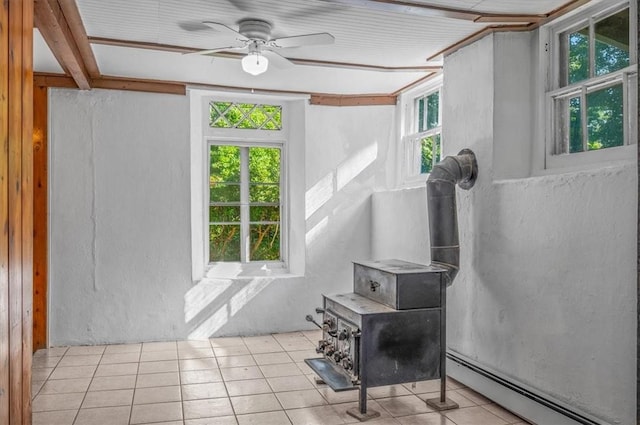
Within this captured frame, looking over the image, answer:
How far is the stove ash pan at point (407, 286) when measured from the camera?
3090mm

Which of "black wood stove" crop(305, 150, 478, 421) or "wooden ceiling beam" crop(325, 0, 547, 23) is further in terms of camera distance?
"black wood stove" crop(305, 150, 478, 421)

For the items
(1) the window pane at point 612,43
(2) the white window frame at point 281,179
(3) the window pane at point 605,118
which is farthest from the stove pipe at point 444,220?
(2) the white window frame at point 281,179

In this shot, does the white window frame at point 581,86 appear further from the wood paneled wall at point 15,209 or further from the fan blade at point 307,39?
the wood paneled wall at point 15,209

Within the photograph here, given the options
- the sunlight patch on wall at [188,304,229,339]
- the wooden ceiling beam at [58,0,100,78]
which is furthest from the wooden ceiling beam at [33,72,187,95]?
the sunlight patch on wall at [188,304,229,339]

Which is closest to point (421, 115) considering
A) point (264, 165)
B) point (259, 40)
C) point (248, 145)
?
point (264, 165)

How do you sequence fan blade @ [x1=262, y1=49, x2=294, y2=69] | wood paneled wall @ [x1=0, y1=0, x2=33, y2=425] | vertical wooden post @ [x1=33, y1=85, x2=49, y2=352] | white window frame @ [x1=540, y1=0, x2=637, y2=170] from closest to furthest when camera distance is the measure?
wood paneled wall @ [x1=0, y1=0, x2=33, y2=425] < white window frame @ [x1=540, y1=0, x2=637, y2=170] < fan blade @ [x1=262, y1=49, x2=294, y2=69] < vertical wooden post @ [x1=33, y1=85, x2=49, y2=352]

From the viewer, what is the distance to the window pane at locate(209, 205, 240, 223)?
17.5 ft

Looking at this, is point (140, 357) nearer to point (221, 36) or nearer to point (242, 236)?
point (242, 236)

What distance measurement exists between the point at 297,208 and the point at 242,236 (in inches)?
26.6

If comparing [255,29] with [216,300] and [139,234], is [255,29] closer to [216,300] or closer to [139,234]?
[139,234]

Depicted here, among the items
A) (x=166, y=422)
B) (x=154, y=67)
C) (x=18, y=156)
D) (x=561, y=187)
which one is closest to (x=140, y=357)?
(x=166, y=422)

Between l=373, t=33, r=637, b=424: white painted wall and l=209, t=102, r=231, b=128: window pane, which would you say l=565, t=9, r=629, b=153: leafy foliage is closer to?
l=373, t=33, r=637, b=424: white painted wall

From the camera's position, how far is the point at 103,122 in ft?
15.4

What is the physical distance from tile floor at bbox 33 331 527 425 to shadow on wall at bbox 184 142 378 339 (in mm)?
435
